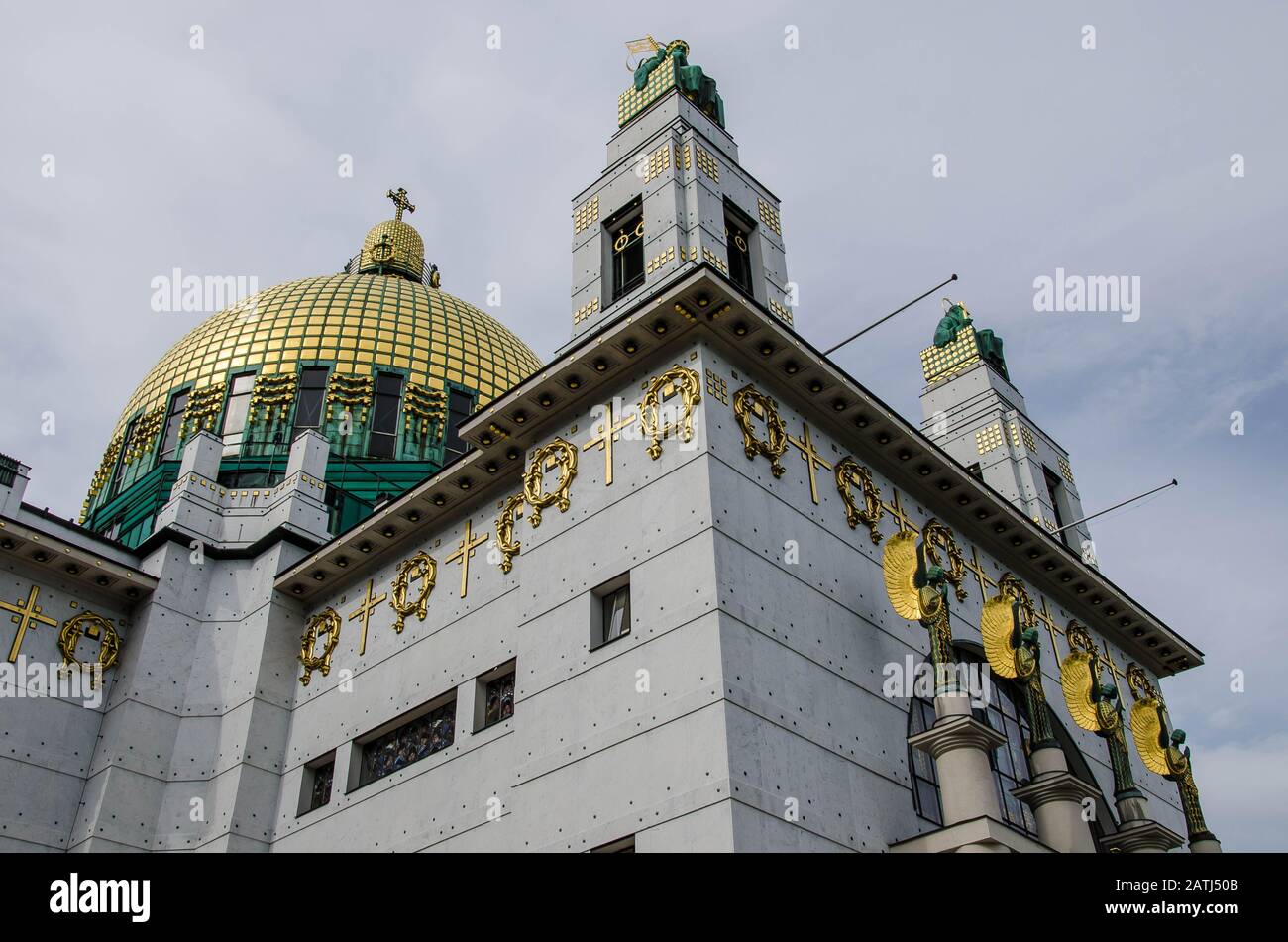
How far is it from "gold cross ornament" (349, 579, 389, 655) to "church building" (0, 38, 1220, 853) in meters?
0.35

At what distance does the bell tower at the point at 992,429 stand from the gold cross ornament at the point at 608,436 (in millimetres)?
12746

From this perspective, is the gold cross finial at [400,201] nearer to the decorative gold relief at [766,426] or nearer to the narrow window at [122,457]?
the narrow window at [122,457]

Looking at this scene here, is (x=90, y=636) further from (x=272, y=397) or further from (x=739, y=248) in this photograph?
(x=739, y=248)

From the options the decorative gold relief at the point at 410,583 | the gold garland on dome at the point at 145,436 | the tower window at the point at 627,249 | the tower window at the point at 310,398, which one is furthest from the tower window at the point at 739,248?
the gold garland on dome at the point at 145,436

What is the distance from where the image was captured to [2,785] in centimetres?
1981

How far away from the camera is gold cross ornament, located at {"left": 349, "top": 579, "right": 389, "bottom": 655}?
2149cm

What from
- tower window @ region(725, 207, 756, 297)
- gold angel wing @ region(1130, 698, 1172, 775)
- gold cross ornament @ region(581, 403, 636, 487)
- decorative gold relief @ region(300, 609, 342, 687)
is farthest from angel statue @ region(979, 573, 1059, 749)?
decorative gold relief @ region(300, 609, 342, 687)

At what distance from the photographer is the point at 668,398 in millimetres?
17359

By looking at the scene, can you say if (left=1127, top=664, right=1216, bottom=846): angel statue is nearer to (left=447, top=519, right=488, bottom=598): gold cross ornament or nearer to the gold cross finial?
(left=447, top=519, right=488, bottom=598): gold cross ornament

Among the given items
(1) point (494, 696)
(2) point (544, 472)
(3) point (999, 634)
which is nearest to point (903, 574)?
(3) point (999, 634)

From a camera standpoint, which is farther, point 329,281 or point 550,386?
point 329,281
